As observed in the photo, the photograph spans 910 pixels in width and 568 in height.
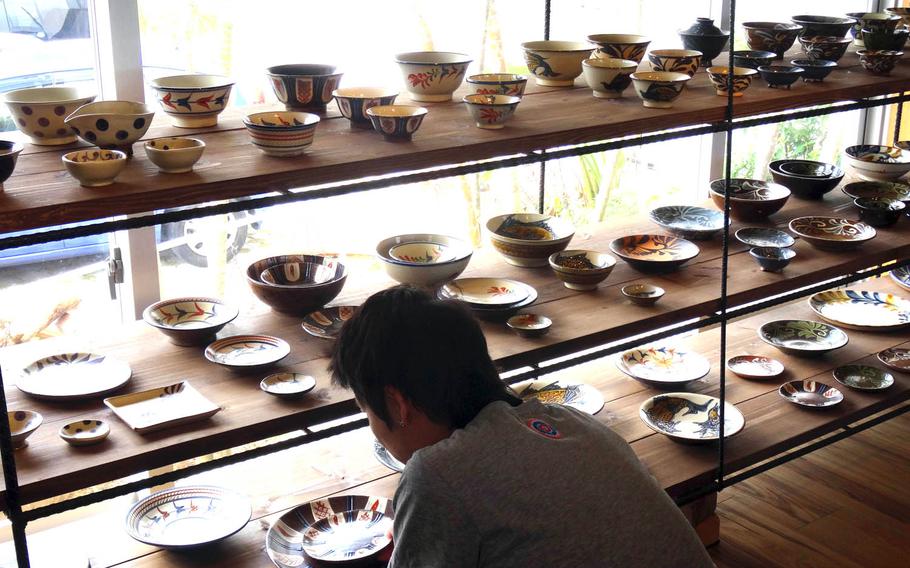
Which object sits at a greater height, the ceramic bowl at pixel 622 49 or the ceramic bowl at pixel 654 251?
the ceramic bowl at pixel 622 49

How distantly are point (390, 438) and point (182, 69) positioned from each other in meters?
1.13

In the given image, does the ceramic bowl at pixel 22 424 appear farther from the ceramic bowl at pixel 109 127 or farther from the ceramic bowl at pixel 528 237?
the ceramic bowl at pixel 528 237

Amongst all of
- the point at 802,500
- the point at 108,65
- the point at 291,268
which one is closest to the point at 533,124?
the point at 291,268

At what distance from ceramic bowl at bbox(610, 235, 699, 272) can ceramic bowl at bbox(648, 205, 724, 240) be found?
52 millimetres

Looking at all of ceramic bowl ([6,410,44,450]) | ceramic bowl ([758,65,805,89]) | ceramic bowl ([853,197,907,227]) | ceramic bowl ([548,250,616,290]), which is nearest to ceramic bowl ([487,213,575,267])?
ceramic bowl ([548,250,616,290])

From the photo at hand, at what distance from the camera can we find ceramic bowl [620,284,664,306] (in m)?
2.23

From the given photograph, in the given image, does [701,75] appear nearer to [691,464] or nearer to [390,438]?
[691,464]

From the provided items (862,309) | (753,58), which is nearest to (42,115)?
(753,58)

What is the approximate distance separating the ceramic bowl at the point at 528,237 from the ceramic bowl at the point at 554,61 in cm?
35

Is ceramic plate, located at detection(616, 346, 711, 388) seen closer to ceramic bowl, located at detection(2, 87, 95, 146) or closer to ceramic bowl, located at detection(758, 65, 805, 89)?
ceramic bowl, located at detection(758, 65, 805, 89)

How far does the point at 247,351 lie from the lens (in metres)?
1.92

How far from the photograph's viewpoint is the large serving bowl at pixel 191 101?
5.80ft

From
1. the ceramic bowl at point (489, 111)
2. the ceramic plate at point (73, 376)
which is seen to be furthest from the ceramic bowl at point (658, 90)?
the ceramic plate at point (73, 376)

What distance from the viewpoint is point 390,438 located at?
1481 mm
